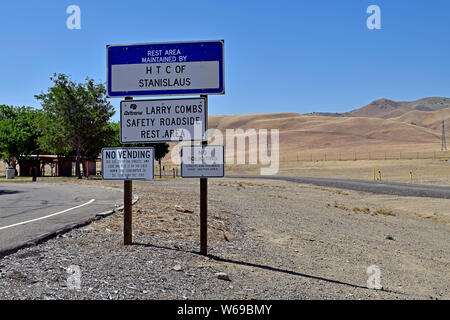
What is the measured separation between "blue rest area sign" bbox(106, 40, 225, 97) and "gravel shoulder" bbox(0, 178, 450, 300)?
2813 millimetres

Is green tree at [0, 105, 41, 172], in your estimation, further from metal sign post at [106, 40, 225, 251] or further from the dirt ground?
metal sign post at [106, 40, 225, 251]

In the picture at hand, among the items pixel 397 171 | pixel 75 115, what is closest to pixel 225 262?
Answer: pixel 75 115

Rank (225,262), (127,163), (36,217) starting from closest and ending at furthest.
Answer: (225,262) < (127,163) < (36,217)

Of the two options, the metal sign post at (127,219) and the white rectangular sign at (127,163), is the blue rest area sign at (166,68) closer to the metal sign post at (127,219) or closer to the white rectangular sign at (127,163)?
the metal sign post at (127,219)

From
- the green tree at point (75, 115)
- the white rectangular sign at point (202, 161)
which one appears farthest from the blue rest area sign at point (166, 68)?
the green tree at point (75, 115)

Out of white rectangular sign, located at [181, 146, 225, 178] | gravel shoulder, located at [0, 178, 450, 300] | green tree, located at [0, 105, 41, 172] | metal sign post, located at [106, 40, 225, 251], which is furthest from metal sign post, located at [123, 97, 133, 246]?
green tree, located at [0, 105, 41, 172]

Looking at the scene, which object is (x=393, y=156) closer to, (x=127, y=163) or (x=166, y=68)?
(x=166, y=68)

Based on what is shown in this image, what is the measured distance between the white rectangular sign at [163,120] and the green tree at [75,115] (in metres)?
39.0

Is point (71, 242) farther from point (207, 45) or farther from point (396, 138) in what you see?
point (396, 138)

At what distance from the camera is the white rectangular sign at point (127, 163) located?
8117mm

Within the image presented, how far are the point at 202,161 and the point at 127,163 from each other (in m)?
1.41

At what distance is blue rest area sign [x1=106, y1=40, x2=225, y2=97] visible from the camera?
7.79 meters

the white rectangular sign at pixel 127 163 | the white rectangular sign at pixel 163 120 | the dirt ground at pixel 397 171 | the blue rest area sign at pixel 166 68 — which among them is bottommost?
the dirt ground at pixel 397 171

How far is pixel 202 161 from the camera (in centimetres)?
786
